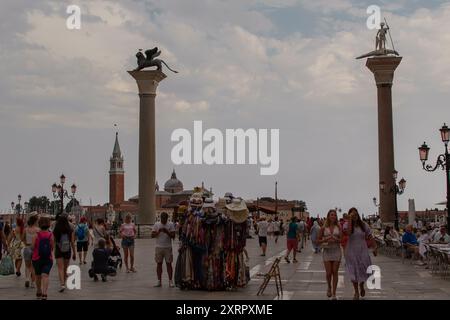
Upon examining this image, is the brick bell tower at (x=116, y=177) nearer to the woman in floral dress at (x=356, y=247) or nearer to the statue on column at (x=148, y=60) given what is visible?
the statue on column at (x=148, y=60)

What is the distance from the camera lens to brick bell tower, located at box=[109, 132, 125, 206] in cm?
17300

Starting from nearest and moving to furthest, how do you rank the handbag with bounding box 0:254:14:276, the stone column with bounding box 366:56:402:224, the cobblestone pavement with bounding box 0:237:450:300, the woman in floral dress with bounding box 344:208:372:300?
the woman in floral dress with bounding box 344:208:372:300
the cobblestone pavement with bounding box 0:237:450:300
the handbag with bounding box 0:254:14:276
the stone column with bounding box 366:56:402:224

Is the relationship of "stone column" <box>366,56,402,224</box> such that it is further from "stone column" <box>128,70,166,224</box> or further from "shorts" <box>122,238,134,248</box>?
"shorts" <box>122,238,134,248</box>

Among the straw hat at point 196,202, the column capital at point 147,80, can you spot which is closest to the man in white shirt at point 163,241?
the straw hat at point 196,202

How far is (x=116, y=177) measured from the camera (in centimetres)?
17362

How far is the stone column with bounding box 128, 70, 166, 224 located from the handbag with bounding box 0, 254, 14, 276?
37.3 m

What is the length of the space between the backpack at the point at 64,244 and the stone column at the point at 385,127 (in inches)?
1317

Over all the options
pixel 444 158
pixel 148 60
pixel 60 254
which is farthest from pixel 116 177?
pixel 60 254

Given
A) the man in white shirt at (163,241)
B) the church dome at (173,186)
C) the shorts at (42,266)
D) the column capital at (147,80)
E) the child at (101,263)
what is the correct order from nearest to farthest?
the shorts at (42,266) < the man in white shirt at (163,241) < the child at (101,263) < the column capital at (147,80) < the church dome at (173,186)

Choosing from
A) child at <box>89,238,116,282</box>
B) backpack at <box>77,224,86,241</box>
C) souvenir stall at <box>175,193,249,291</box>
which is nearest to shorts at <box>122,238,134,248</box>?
child at <box>89,238,116,282</box>

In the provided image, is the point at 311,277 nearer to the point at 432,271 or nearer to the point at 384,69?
the point at 432,271

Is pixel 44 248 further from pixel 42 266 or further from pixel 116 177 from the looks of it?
pixel 116 177

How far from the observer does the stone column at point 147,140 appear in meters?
54.5
